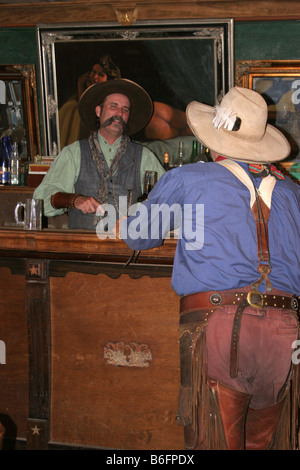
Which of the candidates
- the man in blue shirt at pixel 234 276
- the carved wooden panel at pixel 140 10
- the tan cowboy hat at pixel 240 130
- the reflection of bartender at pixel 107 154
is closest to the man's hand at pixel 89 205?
the reflection of bartender at pixel 107 154

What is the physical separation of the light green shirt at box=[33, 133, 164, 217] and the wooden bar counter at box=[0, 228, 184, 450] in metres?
1.14

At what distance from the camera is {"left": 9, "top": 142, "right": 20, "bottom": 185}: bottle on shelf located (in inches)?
199

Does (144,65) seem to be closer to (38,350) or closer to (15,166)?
(15,166)

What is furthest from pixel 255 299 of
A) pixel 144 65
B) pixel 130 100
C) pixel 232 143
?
pixel 144 65

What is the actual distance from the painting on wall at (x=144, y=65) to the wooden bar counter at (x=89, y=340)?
2137 mm

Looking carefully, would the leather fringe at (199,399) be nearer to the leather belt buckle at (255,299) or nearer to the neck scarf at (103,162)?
the leather belt buckle at (255,299)

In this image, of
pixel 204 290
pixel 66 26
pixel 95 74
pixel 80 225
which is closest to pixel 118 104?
pixel 95 74

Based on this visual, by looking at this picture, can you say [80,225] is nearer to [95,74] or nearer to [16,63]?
[95,74]

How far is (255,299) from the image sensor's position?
7.20ft

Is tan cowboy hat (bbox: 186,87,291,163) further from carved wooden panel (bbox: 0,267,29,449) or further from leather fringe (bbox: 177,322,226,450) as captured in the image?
carved wooden panel (bbox: 0,267,29,449)

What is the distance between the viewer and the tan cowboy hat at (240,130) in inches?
92.7

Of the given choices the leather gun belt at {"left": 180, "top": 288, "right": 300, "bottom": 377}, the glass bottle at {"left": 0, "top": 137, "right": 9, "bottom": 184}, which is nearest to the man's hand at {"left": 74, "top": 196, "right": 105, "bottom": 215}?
the leather gun belt at {"left": 180, "top": 288, "right": 300, "bottom": 377}

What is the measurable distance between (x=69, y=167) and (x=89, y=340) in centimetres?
195
